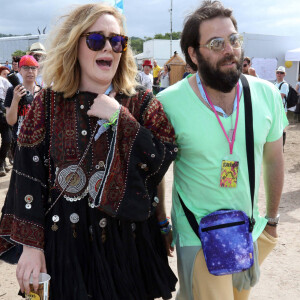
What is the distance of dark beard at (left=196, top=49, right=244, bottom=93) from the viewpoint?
1938 mm

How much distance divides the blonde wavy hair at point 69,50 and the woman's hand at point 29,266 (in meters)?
0.74

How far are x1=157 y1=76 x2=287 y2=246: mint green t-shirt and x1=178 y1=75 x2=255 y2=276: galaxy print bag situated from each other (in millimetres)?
43

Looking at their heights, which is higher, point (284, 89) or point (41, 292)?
point (284, 89)

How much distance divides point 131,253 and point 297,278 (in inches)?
85.6

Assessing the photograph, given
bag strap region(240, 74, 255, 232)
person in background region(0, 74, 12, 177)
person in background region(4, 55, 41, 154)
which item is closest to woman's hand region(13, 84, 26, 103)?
person in background region(4, 55, 41, 154)

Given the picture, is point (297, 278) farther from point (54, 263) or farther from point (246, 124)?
point (54, 263)

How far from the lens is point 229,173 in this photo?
1941mm

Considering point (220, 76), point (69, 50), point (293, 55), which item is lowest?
point (220, 76)

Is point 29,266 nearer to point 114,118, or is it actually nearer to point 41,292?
point 41,292

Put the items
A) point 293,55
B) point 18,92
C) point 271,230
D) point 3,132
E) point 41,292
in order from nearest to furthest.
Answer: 1. point 41,292
2. point 271,230
3. point 18,92
4. point 3,132
5. point 293,55

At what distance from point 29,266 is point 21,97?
3210 millimetres

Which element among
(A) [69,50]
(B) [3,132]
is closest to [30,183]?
(A) [69,50]

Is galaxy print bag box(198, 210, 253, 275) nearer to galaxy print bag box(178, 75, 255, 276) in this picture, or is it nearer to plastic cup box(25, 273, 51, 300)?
galaxy print bag box(178, 75, 255, 276)

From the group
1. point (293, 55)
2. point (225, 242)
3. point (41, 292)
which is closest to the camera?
point (41, 292)
